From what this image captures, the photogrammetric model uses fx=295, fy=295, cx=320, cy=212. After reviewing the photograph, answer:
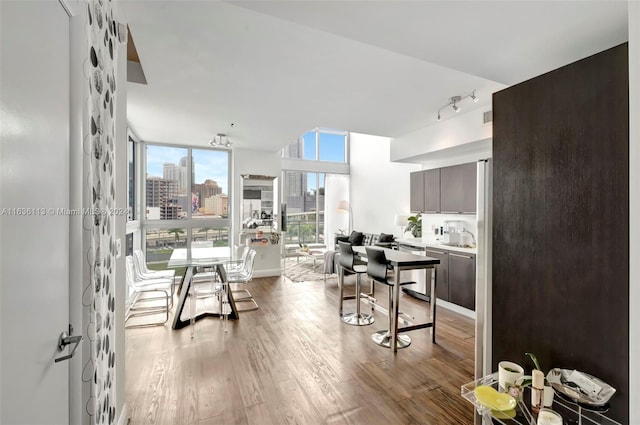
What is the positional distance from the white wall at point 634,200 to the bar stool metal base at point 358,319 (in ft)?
10.9

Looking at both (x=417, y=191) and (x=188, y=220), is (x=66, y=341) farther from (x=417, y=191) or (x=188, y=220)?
(x=188, y=220)

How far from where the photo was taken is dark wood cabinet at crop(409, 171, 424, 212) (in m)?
4.90

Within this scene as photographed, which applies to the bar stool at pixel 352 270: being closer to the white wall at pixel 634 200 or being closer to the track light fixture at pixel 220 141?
the track light fixture at pixel 220 141

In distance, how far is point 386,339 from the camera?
321 centimetres

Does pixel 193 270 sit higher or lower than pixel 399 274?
lower

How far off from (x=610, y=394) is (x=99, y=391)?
2.22 m

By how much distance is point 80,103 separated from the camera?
1.18m

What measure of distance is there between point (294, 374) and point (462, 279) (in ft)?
8.43

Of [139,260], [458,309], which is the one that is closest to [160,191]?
[139,260]

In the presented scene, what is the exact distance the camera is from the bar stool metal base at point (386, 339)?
3.12 meters

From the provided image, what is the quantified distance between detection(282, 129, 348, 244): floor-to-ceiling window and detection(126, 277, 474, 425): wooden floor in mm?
5172

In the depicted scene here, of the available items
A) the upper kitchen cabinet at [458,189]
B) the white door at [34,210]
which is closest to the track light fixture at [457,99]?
the upper kitchen cabinet at [458,189]

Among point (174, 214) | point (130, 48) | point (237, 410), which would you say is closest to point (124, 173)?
point (130, 48)

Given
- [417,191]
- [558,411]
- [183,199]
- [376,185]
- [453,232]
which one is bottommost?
[558,411]
